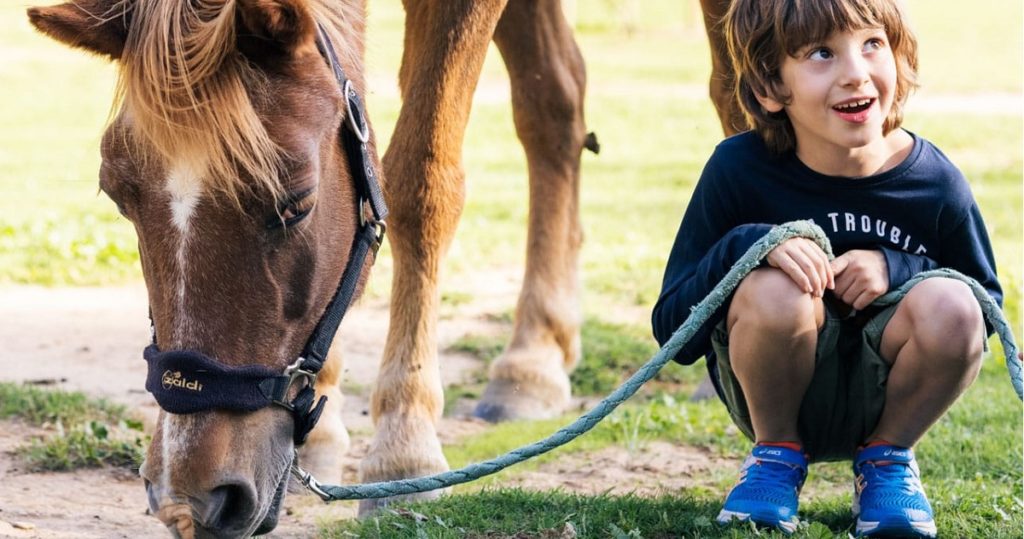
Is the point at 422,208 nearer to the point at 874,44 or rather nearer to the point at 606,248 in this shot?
the point at 874,44

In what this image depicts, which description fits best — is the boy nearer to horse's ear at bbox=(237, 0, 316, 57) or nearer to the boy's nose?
the boy's nose

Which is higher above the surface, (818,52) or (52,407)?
(818,52)

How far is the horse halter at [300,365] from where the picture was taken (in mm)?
2531

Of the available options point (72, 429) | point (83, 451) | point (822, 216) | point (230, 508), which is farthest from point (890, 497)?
point (72, 429)

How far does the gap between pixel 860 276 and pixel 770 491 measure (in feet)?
1.86

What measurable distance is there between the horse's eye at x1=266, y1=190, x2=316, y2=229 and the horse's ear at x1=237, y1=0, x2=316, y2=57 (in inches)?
13.1

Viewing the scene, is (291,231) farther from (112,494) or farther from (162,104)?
(112,494)

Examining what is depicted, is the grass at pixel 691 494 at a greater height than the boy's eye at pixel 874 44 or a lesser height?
lesser

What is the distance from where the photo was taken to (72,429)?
4.36 m

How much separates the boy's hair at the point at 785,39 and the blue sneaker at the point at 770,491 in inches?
30.6

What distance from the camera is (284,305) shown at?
2.72 metres

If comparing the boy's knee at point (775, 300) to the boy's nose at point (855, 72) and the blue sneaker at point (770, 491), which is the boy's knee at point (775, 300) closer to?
the blue sneaker at point (770, 491)

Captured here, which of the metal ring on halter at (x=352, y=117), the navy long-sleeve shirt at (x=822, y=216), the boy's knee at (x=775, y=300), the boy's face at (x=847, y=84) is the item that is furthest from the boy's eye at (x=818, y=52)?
the metal ring on halter at (x=352, y=117)

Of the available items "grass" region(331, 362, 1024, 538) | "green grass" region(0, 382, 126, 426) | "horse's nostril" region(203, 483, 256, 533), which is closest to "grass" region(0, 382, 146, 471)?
"green grass" region(0, 382, 126, 426)
